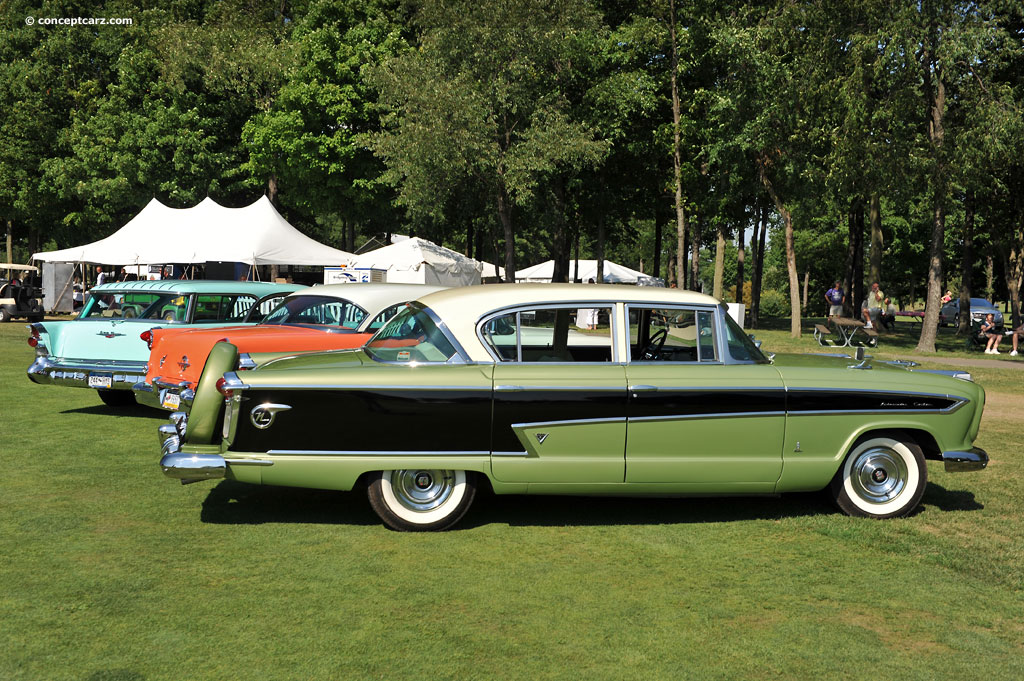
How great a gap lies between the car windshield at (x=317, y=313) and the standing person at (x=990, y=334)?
19.5 m

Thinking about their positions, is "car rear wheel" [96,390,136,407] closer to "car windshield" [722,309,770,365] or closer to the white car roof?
the white car roof

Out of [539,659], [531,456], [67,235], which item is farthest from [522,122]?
[67,235]

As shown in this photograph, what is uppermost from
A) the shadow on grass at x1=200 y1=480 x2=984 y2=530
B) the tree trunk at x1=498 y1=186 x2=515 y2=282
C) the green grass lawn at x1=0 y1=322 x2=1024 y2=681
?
the tree trunk at x1=498 y1=186 x2=515 y2=282

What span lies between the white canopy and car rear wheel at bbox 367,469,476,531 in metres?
22.2

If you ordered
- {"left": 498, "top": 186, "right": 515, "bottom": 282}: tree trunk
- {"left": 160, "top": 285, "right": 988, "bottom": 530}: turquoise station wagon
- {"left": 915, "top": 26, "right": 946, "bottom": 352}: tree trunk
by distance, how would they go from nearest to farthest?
{"left": 160, "top": 285, "right": 988, "bottom": 530}: turquoise station wagon
{"left": 915, "top": 26, "right": 946, "bottom": 352}: tree trunk
{"left": 498, "top": 186, "right": 515, "bottom": 282}: tree trunk

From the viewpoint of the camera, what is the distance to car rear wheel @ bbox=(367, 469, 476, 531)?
245 inches

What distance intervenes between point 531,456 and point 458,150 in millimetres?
24774

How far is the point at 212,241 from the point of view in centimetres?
2825

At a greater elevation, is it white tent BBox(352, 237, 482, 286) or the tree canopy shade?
the tree canopy shade

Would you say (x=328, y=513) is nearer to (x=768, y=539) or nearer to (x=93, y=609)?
(x=93, y=609)

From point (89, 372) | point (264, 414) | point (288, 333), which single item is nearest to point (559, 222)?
point (89, 372)

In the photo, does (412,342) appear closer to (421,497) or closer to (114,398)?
(421,497)

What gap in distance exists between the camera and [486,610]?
15.9 feet

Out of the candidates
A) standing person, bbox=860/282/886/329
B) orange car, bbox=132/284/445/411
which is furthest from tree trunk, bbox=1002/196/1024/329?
orange car, bbox=132/284/445/411
